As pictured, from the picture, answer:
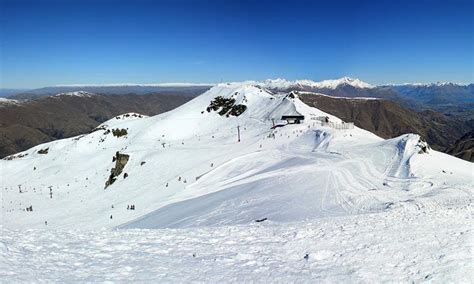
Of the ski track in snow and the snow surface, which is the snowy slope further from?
the ski track in snow

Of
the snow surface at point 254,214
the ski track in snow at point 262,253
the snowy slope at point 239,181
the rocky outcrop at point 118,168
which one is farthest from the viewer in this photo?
the rocky outcrop at point 118,168

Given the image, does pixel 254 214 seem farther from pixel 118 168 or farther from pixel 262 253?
pixel 118 168

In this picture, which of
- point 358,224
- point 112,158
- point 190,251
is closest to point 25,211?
point 112,158

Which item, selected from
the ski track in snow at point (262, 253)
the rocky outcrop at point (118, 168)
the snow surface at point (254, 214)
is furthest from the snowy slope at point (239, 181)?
the ski track in snow at point (262, 253)

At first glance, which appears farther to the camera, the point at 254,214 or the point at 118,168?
the point at 118,168

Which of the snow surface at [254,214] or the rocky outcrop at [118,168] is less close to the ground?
the snow surface at [254,214]

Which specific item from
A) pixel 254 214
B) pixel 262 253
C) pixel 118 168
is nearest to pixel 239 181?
pixel 254 214

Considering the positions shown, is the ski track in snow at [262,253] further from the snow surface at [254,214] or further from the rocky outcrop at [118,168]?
the rocky outcrop at [118,168]
